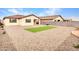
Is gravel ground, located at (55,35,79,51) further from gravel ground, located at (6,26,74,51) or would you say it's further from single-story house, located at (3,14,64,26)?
single-story house, located at (3,14,64,26)

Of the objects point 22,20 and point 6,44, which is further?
point 22,20

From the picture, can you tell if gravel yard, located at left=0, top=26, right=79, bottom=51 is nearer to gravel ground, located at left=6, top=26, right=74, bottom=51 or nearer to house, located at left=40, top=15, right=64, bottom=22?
gravel ground, located at left=6, top=26, right=74, bottom=51

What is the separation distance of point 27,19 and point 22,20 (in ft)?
0.29

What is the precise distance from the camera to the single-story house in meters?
2.65

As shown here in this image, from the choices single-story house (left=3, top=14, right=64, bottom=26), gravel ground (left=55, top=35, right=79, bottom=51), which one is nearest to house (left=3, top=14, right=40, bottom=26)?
single-story house (left=3, top=14, right=64, bottom=26)

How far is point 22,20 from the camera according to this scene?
273 centimetres

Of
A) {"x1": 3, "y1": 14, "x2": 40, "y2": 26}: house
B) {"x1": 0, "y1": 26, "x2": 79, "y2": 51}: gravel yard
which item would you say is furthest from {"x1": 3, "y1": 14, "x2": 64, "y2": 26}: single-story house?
{"x1": 0, "y1": 26, "x2": 79, "y2": 51}: gravel yard

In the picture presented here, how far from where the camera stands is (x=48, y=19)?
2.69m

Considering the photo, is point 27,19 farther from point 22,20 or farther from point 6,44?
point 6,44

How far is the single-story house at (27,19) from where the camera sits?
8.70 feet

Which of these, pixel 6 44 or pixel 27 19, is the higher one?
pixel 27 19

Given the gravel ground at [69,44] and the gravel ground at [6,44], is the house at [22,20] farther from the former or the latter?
the gravel ground at [69,44]

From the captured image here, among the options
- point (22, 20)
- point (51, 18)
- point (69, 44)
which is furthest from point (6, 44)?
point (69, 44)

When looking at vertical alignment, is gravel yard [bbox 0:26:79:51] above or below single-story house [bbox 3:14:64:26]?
below
